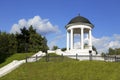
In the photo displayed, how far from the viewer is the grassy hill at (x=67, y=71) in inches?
1046

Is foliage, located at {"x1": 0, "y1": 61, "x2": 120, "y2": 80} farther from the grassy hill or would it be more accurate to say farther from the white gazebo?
the white gazebo

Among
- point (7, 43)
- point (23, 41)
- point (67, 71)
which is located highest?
point (23, 41)

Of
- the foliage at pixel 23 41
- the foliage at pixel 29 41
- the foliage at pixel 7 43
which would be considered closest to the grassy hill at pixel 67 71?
the foliage at pixel 7 43

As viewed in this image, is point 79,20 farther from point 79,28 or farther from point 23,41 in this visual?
point 23,41

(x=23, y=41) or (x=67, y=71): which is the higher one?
(x=23, y=41)

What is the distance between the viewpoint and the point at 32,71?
30.2 metres

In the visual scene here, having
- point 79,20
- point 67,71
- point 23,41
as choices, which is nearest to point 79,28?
point 79,20

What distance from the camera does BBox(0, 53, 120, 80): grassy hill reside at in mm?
26562

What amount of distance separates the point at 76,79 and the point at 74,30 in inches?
1143

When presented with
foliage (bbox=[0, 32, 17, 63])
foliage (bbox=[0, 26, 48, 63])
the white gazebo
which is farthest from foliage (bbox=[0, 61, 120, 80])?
foliage (bbox=[0, 26, 48, 63])

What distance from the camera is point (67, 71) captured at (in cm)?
2880

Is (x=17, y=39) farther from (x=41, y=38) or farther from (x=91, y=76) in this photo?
(x=91, y=76)

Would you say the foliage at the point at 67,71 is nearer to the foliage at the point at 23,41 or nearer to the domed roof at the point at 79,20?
the domed roof at the point at 79,20

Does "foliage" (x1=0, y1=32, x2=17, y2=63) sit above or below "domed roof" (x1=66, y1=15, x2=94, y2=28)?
below
